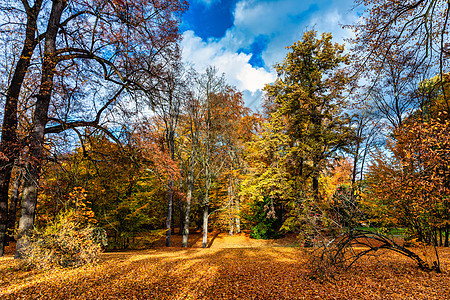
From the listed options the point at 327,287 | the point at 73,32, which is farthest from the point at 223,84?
the point at 327,287

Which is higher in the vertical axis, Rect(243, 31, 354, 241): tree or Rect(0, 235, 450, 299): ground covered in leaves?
Rect(243, 31, 354, 241): tree

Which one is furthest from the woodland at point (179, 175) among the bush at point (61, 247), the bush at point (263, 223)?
the bush at point (263, 223)

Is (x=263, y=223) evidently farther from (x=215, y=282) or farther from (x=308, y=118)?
(x=215, y=282)

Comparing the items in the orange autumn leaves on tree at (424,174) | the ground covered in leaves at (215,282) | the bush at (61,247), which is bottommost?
the ground covered in leaves at (215,282)

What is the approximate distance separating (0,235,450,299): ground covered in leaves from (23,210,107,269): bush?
0.85ft

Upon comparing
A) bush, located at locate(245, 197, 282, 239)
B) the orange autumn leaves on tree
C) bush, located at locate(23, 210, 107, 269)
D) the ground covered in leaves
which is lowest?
bush, located at locate(245, 197, 282, 239)

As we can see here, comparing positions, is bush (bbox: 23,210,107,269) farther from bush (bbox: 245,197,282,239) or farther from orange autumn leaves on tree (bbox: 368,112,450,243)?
bush (bbox: 245,197,282,239)

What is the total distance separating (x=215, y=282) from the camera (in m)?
4.69

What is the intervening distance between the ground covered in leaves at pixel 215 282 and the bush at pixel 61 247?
0.26m

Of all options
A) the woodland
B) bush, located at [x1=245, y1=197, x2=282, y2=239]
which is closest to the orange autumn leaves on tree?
the woodland

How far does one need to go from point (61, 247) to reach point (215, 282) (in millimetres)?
4052

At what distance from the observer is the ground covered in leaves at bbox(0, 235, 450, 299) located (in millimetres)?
3980

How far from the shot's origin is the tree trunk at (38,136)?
5512 millimetres

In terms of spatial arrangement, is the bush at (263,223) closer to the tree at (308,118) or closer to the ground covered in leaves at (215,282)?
the tree at (308,118)
